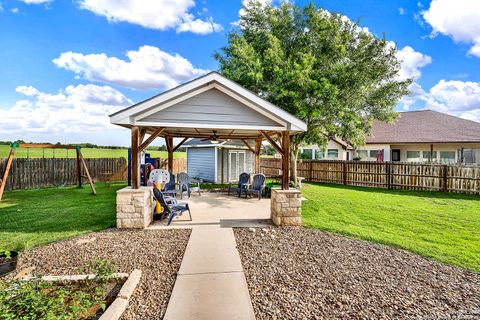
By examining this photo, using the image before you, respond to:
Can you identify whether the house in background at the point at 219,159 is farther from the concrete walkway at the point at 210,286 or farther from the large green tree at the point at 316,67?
the concrete walkway at the point at 210,286

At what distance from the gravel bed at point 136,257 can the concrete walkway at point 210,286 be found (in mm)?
180

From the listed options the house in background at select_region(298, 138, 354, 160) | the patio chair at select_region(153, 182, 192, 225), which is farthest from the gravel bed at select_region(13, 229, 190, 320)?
the house in background at select_region(298, 138, 354, 160)

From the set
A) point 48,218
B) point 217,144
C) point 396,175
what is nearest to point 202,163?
point 217,144

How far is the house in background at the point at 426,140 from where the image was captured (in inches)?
728

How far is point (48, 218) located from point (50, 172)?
383 inches

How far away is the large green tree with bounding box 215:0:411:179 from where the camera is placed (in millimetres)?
13188

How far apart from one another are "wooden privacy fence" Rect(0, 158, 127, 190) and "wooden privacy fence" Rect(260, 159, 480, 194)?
1464 cm

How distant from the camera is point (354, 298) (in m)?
3.48

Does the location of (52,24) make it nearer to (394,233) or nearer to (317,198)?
(317,198)

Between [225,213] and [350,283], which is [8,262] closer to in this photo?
[225,213]

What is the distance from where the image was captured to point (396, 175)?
15039mm

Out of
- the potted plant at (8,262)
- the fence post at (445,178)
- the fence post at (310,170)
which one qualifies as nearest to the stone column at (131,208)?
the potted plant at (8,262)

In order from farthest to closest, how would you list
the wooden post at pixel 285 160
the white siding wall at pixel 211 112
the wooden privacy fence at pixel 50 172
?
1. the wooden privacy fence at pixel 50 172
2. the wooden post at pixel 285 160
3. the white siding wall at pixel 211 112

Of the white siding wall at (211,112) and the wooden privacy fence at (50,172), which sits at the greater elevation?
the white siding wall at (211,112)
